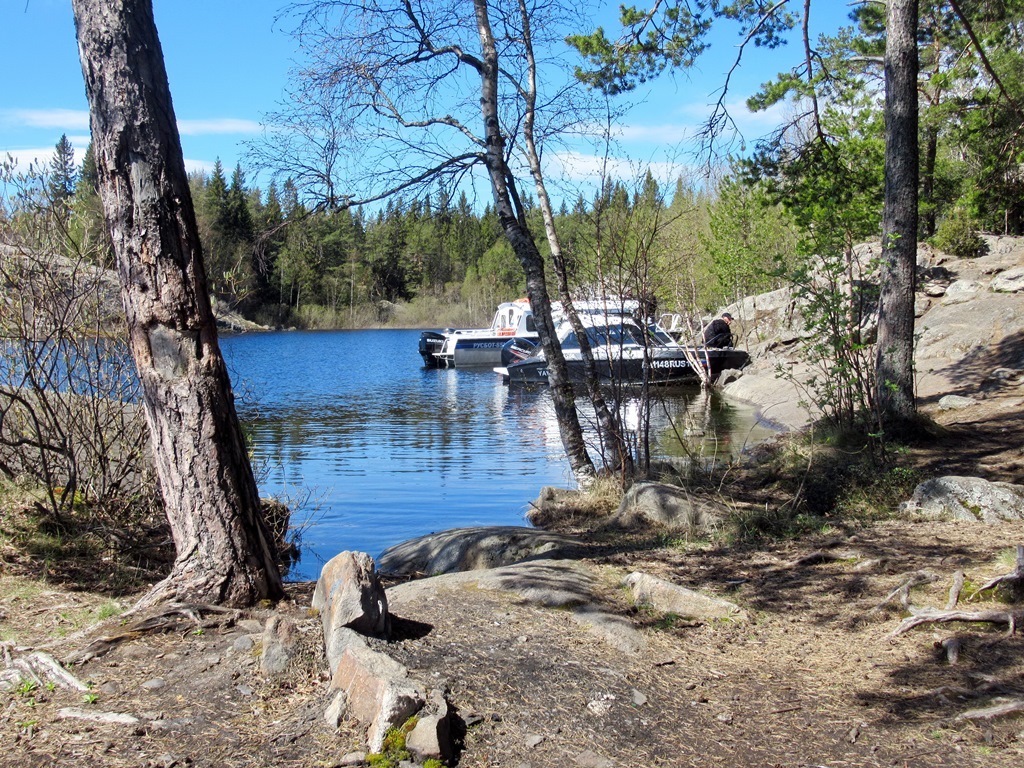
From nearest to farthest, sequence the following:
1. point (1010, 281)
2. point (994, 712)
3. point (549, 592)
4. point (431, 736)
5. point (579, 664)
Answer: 1. point (431, 736)
2. point (994, 712)
3. point (579, 664)
4. point (549, 592)
5. point (1010, 281)

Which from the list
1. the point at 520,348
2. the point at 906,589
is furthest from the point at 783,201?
the point at 520,348

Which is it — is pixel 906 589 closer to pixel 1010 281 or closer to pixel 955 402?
pixel 955 402

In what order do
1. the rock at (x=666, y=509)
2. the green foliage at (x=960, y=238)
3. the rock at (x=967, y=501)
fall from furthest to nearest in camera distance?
the green foliage at (x=960, y=238)
the rock at (x=666, y=509)
the rock at (x=967, y=501)

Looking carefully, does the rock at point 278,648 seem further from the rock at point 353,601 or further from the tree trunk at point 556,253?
the tree trunk at point 556,253

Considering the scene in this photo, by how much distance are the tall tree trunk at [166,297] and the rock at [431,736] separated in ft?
5.96

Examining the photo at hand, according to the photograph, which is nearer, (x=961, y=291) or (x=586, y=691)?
(x=586, y=691)

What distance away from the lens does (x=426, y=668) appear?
3.81m

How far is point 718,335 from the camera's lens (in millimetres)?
25953

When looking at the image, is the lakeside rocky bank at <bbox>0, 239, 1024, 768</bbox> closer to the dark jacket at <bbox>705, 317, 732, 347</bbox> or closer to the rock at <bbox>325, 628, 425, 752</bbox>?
the rock at <bbox>325, 628, 425, 752</bbox>

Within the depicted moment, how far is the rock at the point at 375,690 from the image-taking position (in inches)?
128

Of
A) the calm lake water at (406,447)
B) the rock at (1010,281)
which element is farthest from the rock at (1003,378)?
the rock at (1010,281)

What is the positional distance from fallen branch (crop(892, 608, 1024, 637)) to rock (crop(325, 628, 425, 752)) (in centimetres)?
248

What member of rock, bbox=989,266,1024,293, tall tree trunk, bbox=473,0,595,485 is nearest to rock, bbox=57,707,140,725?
tall tree trunk, bbox=473,0,595,485

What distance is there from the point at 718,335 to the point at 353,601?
23082 mm
